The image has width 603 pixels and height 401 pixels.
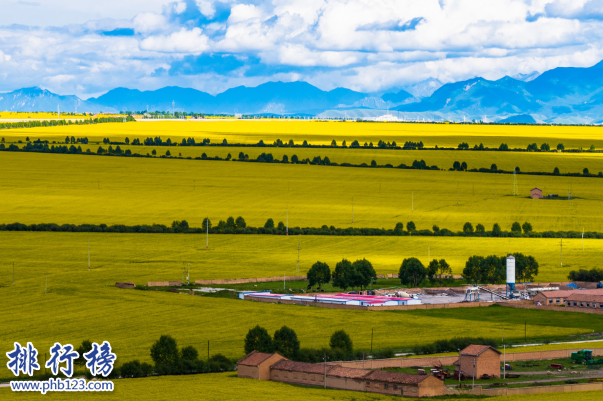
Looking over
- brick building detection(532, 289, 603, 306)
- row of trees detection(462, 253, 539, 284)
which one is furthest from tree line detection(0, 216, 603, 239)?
brick building detection(532, 289, 603, 306)

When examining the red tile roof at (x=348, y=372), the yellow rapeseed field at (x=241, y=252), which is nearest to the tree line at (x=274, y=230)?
the yellow rapeseed field at (x=241, y=252)

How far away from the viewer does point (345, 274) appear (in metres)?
84.6

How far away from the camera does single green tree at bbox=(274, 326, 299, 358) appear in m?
56.7

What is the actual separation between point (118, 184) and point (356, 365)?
9637 cm

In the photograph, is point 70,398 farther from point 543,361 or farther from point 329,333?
point 543,361

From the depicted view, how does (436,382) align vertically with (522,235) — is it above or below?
below

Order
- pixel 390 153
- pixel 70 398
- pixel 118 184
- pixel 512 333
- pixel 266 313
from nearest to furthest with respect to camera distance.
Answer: pixel 70 398 → pixel 512 333 → pixel 266 313 → pixel 118 184 → pixel 390 153

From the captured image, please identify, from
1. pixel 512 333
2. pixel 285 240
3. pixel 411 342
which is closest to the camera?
pixel 411 342

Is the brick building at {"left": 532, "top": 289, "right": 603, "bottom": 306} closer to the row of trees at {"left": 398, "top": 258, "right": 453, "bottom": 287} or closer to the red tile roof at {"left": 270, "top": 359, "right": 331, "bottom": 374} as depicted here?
the row of trees at {"left": 398, "top": 258, "right": 453, "bottom": 287}

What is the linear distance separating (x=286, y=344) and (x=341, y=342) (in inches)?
140

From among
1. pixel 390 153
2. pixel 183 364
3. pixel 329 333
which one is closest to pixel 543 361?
pixel 329 333

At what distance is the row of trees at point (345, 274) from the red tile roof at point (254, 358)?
3066 centimetres

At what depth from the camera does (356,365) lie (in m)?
54.4

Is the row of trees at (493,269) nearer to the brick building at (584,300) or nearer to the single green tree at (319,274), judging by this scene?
the brick building at (584,300)
